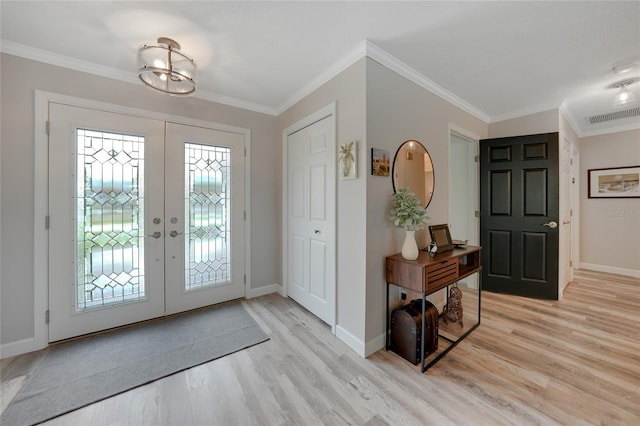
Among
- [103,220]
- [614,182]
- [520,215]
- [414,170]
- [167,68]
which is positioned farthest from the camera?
[614,182]

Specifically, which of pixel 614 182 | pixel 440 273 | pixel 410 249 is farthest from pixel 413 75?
pixel 614 182

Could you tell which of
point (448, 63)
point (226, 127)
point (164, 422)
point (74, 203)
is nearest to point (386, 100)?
point (448, 63)

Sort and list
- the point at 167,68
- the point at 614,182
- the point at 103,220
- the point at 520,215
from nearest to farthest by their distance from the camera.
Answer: the point at 167,68
the point at 103,220
the point at 520,215
the point at 614,182

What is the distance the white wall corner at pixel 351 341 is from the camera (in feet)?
6.47

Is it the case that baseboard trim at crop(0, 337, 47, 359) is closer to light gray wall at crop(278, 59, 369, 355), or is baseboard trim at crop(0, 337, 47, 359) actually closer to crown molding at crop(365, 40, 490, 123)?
light gray wall at crop(278, 59, 369, 355)

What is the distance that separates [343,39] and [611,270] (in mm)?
5733

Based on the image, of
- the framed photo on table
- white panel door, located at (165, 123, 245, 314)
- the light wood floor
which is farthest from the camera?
white panel door, located at (165, 123, 245, 314)

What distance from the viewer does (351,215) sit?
210 cm

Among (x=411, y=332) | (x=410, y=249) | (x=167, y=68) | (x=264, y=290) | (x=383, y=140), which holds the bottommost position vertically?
(x=264, y=290)

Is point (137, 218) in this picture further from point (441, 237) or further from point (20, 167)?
point (441, 237)

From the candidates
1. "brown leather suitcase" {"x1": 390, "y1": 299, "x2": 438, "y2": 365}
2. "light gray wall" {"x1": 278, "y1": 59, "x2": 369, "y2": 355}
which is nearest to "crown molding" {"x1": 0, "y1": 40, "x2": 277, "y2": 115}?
"light gray wall" {"x1": 278, "y1": 59, "x2": 369, "y2": 355}

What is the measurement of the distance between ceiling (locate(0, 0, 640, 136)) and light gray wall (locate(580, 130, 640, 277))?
204 centimetres

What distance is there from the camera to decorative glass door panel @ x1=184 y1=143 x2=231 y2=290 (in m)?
2.70

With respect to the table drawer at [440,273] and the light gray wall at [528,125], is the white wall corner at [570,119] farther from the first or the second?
the table drawer at [440,273]
